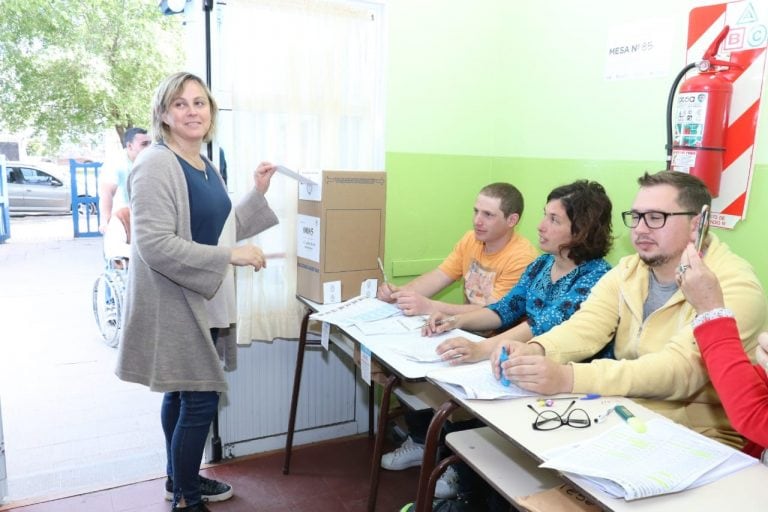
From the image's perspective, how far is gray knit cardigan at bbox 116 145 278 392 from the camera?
5.69 feet

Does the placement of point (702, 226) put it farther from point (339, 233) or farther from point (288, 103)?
point (288, 103)

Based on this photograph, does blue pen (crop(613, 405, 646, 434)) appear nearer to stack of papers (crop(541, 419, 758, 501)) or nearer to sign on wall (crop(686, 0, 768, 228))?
stack of papers (crop(541, 419, 758, 501))

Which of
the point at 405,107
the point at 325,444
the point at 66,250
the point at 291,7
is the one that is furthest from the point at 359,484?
the point at 66,250

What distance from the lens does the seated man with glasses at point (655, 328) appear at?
1424 mm

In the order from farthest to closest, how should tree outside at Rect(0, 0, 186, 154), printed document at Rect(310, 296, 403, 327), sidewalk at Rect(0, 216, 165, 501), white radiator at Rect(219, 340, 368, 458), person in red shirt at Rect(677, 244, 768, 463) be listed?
tree outside at Rect(0, 0, 186, 154) → white radiator at Rect(219, 340, 368, 458) → sidewalk at Rect(0, 216, 165, 501) → printed document at Rect(310, 296, 403, 327) → person in red shirt at Rect(677, 244, 768, 463)

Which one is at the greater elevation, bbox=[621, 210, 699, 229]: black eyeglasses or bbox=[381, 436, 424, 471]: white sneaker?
bbox=[621, 210, 699, 229]: black eyeglasses

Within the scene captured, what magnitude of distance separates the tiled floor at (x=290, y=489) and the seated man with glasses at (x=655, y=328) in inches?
47.0

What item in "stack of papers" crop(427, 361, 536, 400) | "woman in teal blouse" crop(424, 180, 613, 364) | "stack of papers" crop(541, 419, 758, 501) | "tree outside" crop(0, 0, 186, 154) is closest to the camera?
"stack of papers" crop(541, 419, 758, 501)

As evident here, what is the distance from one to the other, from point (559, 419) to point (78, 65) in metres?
5.80

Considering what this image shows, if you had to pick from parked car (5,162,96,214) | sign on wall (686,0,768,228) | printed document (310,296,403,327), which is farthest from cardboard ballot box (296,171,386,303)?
parked car (5,162,96,214)

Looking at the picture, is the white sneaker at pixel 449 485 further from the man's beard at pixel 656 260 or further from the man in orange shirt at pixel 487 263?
the man's beard at pixel 656 260

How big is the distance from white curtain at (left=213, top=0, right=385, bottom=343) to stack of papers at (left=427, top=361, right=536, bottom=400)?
3.72 ft

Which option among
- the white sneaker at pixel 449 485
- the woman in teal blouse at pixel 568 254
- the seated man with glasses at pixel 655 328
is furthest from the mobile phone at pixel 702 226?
the white sneaker at pixel 449 485

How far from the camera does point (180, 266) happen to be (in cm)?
175
